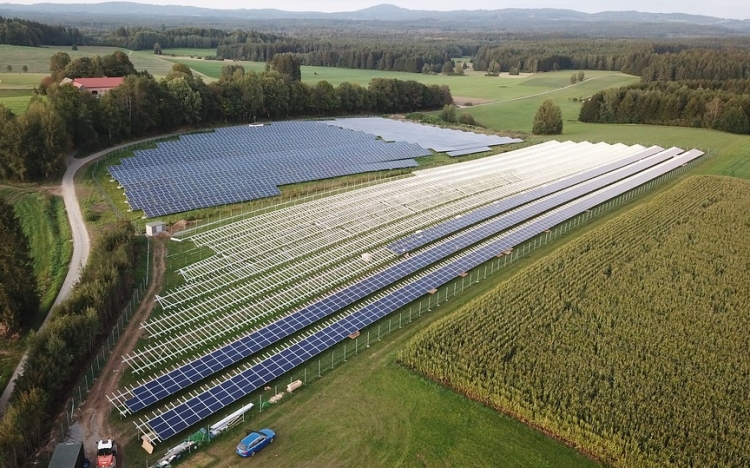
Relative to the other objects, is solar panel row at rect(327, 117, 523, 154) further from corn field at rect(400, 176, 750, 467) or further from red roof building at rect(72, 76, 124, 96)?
corn field at rect(400, 176, 750, 467)

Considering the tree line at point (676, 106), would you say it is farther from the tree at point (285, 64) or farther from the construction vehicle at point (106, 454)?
the construction vehicle at point (106, 454)

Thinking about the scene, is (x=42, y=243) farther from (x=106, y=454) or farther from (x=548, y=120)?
(x=548, y=120)

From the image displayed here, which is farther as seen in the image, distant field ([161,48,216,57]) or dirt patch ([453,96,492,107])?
distant field ([161,48,216,57])

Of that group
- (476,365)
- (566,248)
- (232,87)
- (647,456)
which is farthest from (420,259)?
(232,87)

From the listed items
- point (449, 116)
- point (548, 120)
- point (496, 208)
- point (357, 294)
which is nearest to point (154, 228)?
point (357, 294)

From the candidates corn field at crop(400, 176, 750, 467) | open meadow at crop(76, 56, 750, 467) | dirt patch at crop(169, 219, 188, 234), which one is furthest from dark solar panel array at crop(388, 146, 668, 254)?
dirt patch at crop(169, 219, 188, 234)

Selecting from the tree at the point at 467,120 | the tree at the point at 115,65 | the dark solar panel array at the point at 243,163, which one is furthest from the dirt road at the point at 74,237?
the tree at the point at 467,120
